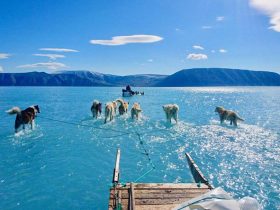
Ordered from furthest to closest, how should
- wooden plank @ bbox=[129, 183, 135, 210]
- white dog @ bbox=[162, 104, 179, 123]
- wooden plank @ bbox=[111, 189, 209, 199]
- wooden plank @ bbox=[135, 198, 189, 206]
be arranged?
white dog @ bbox=[162, 104, 179, 123] < wooden plank @ bbox=[111, 189, 209, 199] < wooden plank @ bbox=[135, 198, 189, 206] < wooden plank @ bbox=[129, 183, 135, 210]

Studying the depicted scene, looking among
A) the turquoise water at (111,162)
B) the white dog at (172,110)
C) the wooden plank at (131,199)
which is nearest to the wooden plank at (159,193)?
the wooden plank at (131,199)

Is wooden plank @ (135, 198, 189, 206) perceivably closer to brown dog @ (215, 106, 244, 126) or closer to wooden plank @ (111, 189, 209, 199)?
wooden plank @ (111, 189, 209, 199)

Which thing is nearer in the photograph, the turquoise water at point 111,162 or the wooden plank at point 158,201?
the wooden plank at point 158,201

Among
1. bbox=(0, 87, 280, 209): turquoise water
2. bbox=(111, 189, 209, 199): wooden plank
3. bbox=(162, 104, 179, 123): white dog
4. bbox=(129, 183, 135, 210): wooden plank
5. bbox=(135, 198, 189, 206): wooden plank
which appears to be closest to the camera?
bbox=(129, 183, 135, 210): wooden plank

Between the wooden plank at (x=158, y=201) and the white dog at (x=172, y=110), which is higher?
the white dog at (x=172, y=110)

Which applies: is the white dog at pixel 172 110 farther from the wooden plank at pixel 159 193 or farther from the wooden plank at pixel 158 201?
the wooden plank at pixel 158 201

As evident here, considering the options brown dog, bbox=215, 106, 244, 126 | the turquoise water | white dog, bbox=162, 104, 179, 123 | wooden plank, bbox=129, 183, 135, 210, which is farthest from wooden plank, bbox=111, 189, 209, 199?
brown dog, bbox=215, 106, 244, 126

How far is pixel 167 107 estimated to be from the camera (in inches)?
1142

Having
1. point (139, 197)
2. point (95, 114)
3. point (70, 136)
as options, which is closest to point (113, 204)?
point (139, 197)

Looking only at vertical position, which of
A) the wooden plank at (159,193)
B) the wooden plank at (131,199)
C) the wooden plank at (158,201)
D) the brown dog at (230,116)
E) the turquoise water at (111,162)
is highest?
the brown dog at (230,116)

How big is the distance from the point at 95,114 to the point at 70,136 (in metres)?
9.60

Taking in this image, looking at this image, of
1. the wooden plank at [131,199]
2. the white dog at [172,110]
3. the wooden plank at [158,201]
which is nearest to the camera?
the wooden plank at [131,199]

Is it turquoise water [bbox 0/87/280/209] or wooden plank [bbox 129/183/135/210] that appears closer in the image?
wooden plank [bbox 129/183/135/210]

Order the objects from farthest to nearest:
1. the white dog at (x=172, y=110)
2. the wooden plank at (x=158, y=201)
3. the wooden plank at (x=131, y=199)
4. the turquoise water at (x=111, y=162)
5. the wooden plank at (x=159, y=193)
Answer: the white dog at (x=172, y=110), the turquoise water at (x=111, y=162), the wooden plank at (x=159, y=193), the wooden plank at (x=158, y=201), the wooden plank at (x=131, y=199)
